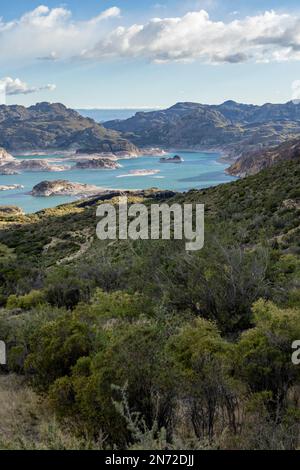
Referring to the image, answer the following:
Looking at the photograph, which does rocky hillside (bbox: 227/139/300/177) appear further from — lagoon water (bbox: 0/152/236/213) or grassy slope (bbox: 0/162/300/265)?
grassy slope (bbox: 0/162/300/265)

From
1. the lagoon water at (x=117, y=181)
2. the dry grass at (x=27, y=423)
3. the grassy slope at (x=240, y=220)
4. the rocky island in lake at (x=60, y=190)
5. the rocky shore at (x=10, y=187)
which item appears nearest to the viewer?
the dry grass at (x=27, y=423)

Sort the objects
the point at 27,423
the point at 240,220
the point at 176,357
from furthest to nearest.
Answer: the point at 240,220
the point at 27,423
the point at 176,357

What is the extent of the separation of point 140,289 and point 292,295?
416 cm

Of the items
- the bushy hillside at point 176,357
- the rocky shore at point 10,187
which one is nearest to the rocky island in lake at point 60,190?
the rocky shore at point 10,187

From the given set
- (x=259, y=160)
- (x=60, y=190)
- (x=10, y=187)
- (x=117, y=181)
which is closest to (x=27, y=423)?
(x=259, y=160)

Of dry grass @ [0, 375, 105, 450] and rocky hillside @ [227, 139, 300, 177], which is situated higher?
rocky hillside @ [227, 139, 300, 177]

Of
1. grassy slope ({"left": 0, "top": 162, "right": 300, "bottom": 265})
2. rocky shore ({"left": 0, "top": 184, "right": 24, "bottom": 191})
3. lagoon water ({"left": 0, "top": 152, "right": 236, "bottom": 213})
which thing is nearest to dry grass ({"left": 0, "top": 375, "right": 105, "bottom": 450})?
grassy slope ({"left": 0, "top": 162, "right": 300, "bottom": 265})

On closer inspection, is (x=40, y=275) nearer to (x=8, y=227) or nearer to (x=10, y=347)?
(x=10, y=347)

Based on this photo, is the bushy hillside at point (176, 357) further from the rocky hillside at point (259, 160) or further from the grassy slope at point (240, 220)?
the rocky hillside at point (259, 160)

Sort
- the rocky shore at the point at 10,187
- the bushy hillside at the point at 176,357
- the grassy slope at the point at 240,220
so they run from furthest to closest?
1. the rocky shore at the point at 10,187
2. the grassy slope at the point at 240,220
3. the bushy hillside at the point at 176,357

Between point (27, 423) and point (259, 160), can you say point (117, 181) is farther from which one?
point (27, 423)

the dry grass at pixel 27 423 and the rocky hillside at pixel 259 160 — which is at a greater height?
the rocky hillside at pixel 259 160

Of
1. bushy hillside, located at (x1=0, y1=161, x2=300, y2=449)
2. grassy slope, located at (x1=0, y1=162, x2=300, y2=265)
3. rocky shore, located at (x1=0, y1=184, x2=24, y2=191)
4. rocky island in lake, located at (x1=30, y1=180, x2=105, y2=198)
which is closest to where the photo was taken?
bushy hillside, located at (x1=0, y1=161, x2=300, y2=449)
